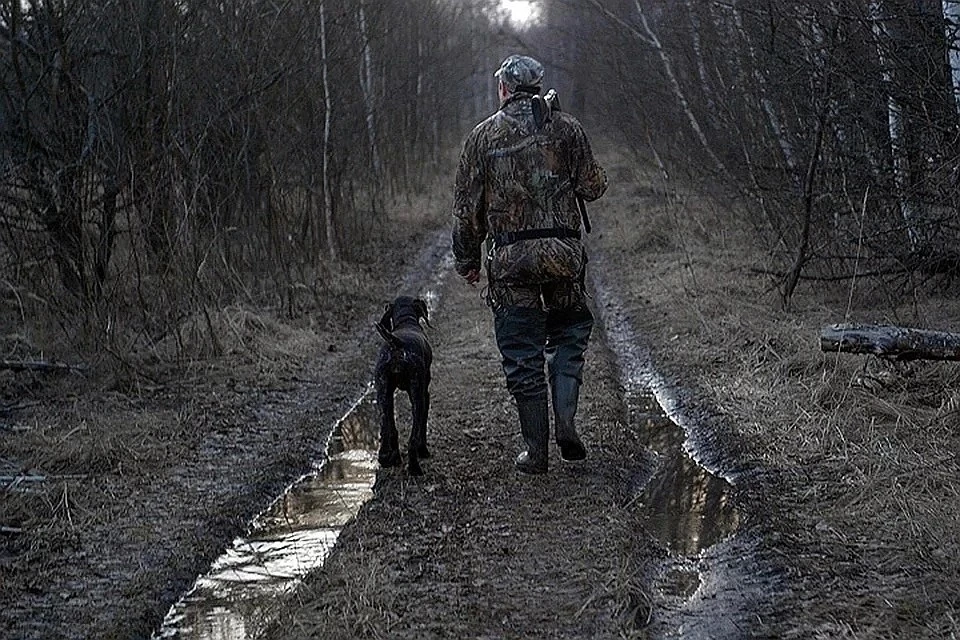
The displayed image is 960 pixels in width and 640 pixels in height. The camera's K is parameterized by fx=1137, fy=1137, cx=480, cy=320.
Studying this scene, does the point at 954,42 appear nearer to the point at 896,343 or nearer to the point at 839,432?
the point at 896,343

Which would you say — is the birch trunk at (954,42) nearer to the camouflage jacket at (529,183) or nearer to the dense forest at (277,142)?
the dense forest at (277,142)

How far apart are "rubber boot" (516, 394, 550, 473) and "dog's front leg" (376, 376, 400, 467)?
2.41 ft

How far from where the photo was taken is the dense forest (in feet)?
27.8

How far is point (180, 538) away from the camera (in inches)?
213

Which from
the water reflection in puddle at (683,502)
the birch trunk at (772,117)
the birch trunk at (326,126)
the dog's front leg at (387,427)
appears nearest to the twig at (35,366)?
the dog's front leg at (387,427)

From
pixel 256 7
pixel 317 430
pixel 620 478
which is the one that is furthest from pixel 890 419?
pixel 256 7

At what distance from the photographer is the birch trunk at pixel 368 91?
17.2 meters

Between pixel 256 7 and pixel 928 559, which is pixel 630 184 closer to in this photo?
pixel 256 7

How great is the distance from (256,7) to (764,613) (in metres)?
8.94

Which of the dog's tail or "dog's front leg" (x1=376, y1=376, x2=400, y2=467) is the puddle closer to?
"dog's front leg" (x1=376, y1=376, x2=400, y2=467)

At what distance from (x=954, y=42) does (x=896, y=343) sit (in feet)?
8.06

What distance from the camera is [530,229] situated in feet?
20.0

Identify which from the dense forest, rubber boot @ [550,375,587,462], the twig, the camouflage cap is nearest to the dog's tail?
rubber boot @ [550,375,587,462]

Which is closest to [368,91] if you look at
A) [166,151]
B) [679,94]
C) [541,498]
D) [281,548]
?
[679,94]
